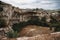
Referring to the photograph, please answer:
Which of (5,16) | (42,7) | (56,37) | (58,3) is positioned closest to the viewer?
(56,37)

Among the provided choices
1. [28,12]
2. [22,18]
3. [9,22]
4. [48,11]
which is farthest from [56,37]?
A: [48,11]

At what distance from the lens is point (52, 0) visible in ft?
108

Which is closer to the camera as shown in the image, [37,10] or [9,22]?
[9,22]

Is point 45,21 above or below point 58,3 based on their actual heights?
below

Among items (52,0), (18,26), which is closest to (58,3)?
(52,0)

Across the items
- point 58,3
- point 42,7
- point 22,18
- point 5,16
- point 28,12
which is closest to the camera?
point 5,16

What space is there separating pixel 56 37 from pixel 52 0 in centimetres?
2020

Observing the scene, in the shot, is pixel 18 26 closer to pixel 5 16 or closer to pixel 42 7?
pixel 5 16

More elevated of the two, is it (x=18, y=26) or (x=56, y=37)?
(x=56, y=37)

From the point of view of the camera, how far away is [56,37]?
1331 cm

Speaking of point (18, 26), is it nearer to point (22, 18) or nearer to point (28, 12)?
point (22, 18)

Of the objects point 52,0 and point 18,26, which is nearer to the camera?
point 18,26

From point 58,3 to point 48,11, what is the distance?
7.14ft

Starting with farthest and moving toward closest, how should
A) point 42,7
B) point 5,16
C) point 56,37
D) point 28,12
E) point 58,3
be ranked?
point 42,7 < point 58,3 < point 28,12 < point 5,16 < point 56,37
